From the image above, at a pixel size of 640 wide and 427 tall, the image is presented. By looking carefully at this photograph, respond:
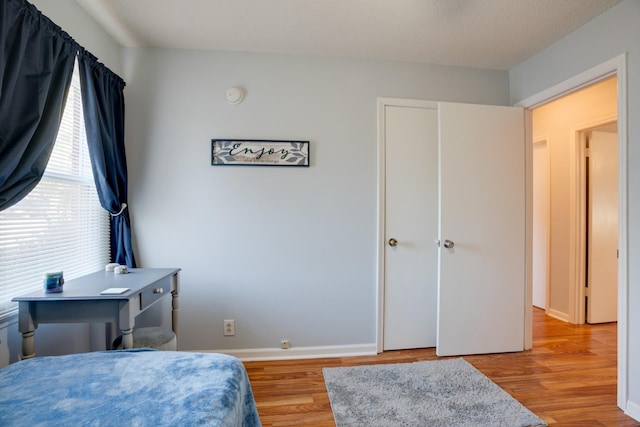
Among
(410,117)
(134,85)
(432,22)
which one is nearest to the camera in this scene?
(432,22)

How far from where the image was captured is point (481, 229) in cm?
245

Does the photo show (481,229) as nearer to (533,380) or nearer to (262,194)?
(533,380)

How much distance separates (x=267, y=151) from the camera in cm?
236

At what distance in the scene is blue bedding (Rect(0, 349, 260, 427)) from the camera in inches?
33.2

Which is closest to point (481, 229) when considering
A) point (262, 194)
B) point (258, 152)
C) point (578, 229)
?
point (578, 229)

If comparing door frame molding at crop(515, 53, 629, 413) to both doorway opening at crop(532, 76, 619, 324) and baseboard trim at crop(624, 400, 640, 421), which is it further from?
doorway opening at crop(532, 76, 619, 324)

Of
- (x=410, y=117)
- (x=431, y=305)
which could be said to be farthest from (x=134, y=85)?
(x=431, y=305)

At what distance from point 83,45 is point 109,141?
61 centimetres

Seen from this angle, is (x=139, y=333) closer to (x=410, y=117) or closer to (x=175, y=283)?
(x=175, y=283)

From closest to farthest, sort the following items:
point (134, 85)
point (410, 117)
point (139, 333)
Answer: point (139, 333) < point (134, 85) < point (410, 117)

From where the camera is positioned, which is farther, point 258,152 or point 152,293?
point 258,152

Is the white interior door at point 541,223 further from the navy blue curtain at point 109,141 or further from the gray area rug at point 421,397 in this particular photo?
the navy blue curtain at point 109,141

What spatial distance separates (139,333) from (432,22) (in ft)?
9.04

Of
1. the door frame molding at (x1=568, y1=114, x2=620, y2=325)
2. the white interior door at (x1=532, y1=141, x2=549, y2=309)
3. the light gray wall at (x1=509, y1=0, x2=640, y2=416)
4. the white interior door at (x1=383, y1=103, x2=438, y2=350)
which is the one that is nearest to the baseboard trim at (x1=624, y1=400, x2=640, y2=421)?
the light gray wall at (x1=509, y1=0, x2=640, y2=416)
